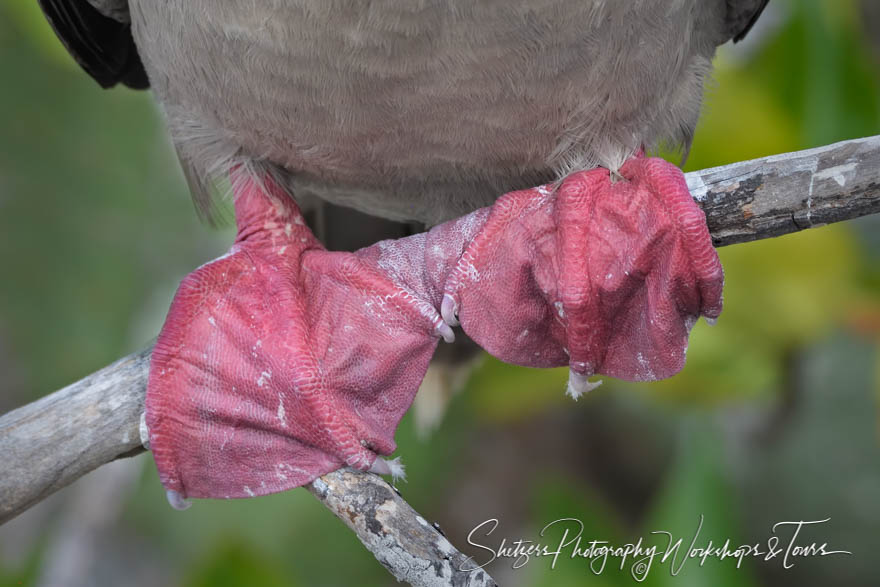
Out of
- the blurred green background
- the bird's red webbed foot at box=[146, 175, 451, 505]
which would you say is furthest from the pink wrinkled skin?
the blurred green background

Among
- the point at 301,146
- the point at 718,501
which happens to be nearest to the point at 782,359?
the point at 718,501

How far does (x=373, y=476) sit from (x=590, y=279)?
58cm

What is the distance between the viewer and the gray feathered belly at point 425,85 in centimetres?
179

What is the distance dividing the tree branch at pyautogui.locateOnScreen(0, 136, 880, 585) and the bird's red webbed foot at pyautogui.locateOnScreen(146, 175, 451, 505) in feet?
0.20

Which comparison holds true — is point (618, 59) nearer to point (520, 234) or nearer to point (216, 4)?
point (520, 234)

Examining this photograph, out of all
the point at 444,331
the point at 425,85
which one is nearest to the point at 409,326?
the point at 444,331

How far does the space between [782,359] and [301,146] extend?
2.10 metres

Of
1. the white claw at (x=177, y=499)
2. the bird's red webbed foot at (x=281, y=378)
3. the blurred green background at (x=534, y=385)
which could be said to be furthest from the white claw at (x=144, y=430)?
the blurred green background at (x=534, y=385)

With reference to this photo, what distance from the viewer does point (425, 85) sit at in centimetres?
188

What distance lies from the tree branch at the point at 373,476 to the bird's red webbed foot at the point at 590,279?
0.34 ft

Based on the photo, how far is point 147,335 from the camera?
4070 millimetres

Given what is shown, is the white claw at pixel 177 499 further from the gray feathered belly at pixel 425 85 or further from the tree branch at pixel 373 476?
the gray feathered belly at pixel 425 85

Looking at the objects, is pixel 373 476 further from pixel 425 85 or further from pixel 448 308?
pixel 425 85

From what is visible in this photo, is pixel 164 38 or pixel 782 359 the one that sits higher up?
pixel 164 38
